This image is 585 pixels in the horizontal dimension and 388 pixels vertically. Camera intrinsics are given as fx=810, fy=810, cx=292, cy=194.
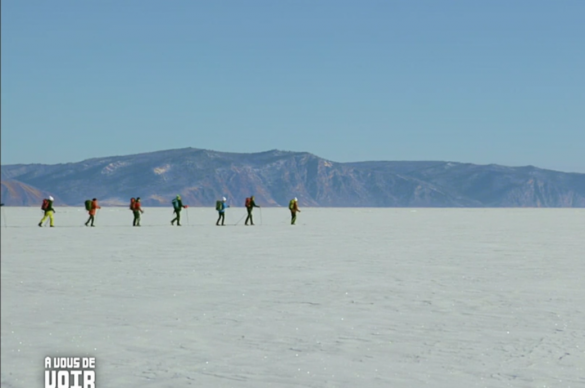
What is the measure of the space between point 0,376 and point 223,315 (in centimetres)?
365

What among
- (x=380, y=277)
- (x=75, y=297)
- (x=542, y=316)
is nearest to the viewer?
(x=542, y=316)

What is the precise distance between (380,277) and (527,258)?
602 cm

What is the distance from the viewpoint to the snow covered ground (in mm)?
6566

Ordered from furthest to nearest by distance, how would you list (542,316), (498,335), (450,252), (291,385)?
(450,252), (542,316), (498,335), (291,385)

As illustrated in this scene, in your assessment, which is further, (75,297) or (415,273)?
(415,273)

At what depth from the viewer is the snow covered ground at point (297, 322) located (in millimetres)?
6566

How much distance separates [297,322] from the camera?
9094mm

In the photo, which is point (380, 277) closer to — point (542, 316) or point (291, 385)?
point (542, 316)

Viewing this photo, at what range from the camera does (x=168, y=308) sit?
1009cm

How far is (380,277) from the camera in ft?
46.2

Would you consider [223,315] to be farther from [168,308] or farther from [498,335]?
[498,335]

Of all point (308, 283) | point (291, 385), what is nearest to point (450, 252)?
point (308, 283)

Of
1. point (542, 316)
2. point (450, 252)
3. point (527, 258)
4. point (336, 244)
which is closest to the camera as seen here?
point (542, 316)

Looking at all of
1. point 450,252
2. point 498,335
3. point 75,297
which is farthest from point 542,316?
point 450,252
